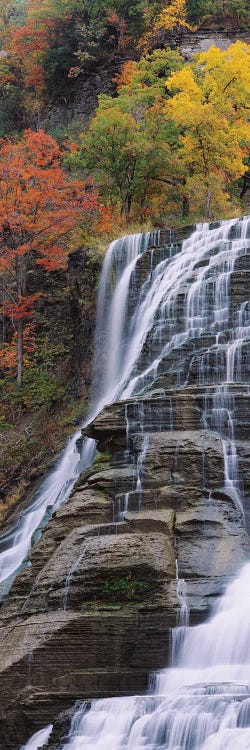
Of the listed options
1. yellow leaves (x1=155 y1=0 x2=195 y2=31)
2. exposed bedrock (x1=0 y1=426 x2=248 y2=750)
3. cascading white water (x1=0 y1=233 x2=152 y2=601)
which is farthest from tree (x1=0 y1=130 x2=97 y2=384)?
yellow leaves (x1=155 y1=0 x2=195 y2=31)

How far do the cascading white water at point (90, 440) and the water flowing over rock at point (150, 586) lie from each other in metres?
2.74

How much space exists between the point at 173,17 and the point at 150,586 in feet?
132

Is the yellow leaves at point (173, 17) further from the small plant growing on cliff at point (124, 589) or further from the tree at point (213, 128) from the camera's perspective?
the small plant growing on cliff at point (124, 589)

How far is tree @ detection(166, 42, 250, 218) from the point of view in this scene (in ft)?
102

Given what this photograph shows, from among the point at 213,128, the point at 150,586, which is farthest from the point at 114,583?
the point at 213,128

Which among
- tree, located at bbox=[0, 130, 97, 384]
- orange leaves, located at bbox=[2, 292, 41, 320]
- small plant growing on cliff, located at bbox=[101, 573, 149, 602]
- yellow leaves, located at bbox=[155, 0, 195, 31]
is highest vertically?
yellow leaves, located at bbox=[155, 0, 195, 31]

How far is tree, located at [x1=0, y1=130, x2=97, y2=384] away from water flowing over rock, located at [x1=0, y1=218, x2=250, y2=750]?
43.1 feet

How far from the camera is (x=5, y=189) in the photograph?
29.2 metres

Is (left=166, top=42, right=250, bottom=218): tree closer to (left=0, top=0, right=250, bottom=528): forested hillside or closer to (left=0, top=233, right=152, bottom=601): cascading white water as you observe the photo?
(left=0, top=0, right=250, bottom=528): forested hillside

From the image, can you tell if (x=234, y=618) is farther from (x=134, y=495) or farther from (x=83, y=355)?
(x=83, y=355)

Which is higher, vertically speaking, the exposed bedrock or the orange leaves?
the orange leaves

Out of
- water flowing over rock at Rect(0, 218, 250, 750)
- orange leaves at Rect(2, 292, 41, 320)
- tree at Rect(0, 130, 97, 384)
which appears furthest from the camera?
orange leaves at Rect(2, 292, 41, 320)

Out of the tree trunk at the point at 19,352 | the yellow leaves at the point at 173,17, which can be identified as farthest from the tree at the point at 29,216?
the yellow leaves at the point at 173,17

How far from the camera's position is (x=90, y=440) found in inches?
739
